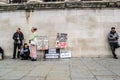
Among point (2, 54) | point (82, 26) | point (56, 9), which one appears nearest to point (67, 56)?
point (82, 26)

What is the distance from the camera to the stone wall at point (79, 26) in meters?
16.3

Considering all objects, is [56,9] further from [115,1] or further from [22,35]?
[115,1]

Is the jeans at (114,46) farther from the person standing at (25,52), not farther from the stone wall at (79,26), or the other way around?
the person standing at (25,52)

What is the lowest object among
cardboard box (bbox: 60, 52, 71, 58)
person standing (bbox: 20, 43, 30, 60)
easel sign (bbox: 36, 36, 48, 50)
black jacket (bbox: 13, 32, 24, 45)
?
cardboard box (bbox: 60, 52, 71, 58)

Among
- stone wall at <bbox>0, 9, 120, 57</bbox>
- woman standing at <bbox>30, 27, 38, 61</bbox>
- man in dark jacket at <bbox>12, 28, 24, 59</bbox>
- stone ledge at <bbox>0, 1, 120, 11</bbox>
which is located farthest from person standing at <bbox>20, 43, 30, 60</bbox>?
stone ledge at <bbox>0, 1, 120, 11</bbox>

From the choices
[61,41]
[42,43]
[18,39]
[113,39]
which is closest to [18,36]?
[18,39]

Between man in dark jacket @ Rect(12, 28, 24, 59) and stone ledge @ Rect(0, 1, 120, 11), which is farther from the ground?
stone ledge @ Rect(0, 1, 120, 11)

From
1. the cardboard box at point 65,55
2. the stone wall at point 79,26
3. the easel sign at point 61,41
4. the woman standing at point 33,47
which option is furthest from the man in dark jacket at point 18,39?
the cardboard box at point 65,55

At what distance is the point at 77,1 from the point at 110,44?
3527mm

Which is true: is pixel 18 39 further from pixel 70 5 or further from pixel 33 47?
pixel 70 5

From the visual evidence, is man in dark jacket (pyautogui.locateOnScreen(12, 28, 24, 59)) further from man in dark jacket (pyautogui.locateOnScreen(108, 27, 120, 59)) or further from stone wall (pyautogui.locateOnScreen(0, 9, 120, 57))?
man in dark jacket (pyautogui.locateOnScreen(108, 27, 120, 59))

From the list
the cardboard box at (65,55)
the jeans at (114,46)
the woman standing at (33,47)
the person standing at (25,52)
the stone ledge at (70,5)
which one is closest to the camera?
the woman standing at (33,47)

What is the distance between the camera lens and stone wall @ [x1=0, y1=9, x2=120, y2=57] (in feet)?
53.5

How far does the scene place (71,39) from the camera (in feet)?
54.0
